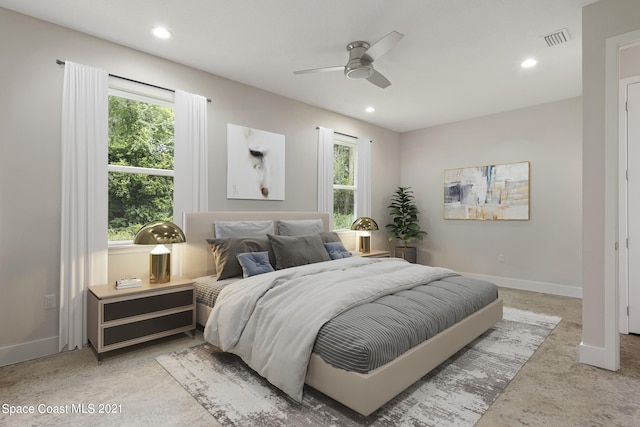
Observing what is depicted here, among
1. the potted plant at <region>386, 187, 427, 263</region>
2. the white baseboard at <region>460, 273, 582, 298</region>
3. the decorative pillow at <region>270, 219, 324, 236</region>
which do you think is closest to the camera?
the decorative pillow at <region>270, 219, 324, 236</region>

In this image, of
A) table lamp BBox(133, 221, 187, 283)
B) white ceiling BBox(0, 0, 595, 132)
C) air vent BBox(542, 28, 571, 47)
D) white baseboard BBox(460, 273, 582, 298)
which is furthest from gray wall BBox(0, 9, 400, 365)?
white baseboard BBox(460, 273, 582, 298)

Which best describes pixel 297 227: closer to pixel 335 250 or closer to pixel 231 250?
pixel 335 250

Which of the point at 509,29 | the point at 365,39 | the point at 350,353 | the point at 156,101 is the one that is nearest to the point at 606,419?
the point at 350,353

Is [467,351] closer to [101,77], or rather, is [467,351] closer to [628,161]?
[628,161]

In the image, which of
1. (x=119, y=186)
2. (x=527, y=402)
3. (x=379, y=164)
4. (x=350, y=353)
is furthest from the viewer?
(x=379, y=164)

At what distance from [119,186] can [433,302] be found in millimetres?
3224

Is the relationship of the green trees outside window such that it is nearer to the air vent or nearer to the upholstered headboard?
the upholstered headboard

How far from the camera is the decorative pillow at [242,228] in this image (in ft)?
12.1

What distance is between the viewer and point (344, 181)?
5.85m

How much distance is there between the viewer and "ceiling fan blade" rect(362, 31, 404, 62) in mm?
2450

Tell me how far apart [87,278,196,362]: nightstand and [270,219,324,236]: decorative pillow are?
139 centimetres

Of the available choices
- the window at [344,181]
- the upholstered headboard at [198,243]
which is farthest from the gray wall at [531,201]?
the upholstered headboard at [198,243]

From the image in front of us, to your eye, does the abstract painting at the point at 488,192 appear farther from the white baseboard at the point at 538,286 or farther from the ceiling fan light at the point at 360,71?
the ceiling fan light at the point at 360,71

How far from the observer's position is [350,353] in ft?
6.00
